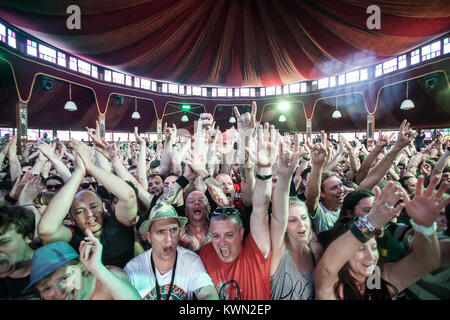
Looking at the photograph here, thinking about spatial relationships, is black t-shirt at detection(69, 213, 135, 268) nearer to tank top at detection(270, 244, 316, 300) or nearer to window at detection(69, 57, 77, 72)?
tank top at detection(270, 244, 316, 300)

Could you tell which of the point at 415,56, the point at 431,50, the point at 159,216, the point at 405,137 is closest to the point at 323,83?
the point at 415,56

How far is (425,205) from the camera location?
Answer: 112cm

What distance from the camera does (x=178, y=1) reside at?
5.48m

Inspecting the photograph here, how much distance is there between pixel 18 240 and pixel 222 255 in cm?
128

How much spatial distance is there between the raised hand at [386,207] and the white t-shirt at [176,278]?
3.45 feet

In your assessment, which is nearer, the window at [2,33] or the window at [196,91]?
the window at [2,33]

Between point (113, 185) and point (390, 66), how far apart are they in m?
13.0

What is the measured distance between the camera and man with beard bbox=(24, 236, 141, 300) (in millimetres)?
1140

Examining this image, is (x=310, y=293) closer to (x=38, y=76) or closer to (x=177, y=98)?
(x=38, y=76)

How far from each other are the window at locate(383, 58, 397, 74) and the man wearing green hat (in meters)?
12.7

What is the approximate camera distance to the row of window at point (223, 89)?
8.04 m

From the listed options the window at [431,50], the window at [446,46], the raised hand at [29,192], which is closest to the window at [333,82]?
the window at [431,50]

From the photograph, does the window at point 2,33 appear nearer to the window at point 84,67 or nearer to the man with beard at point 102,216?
the window at point 84,67
